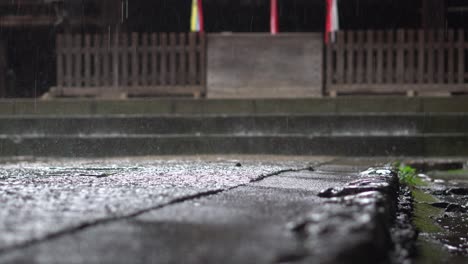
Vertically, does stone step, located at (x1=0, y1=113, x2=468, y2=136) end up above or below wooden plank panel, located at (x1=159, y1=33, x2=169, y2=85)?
below

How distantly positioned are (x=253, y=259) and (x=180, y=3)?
1402 cm

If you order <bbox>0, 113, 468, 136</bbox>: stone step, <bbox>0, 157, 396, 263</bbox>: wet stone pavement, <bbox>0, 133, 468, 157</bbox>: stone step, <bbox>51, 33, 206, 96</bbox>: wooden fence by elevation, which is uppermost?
<bbox>51, 33, 206, 96</bbox>: wooden fence

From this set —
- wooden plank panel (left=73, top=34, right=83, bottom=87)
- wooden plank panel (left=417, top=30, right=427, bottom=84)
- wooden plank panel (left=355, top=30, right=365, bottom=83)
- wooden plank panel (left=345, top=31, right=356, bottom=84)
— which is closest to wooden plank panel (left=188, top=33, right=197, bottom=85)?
wooden plank panel (left=73, top=34, right=83, bottom=87)

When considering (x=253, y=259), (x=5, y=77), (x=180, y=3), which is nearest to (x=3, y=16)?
(x=5, y=77)

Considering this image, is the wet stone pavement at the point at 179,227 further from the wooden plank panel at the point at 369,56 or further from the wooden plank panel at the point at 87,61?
the wooden plank panel at the point at 87,61

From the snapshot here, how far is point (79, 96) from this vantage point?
11180mm

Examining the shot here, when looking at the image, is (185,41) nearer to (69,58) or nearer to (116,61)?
(116,61)

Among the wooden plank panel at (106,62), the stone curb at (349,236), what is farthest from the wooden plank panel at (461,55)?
the stone curb at (349,236)

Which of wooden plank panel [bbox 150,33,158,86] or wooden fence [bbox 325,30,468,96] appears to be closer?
wooden fence [bbox 325,30,468,96]

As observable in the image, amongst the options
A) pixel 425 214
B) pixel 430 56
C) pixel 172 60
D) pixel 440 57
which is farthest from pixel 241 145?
pixel 425 214

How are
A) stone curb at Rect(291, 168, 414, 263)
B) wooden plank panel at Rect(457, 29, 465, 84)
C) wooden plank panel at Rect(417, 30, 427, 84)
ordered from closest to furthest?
stone curb at Rect(291, 168, 414, 263) < wooden plank panel at Rect(457, 29, 465, 84) < wooden plank panel at Rect(417, 30, 427, 84)

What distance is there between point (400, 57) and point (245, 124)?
2704 millimetres

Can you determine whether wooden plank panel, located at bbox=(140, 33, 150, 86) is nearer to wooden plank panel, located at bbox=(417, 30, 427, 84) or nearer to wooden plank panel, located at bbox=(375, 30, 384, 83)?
wooden plank panel, located at bbox=(375, 30, 384, 83)

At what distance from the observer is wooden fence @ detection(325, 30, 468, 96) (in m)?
10.4
